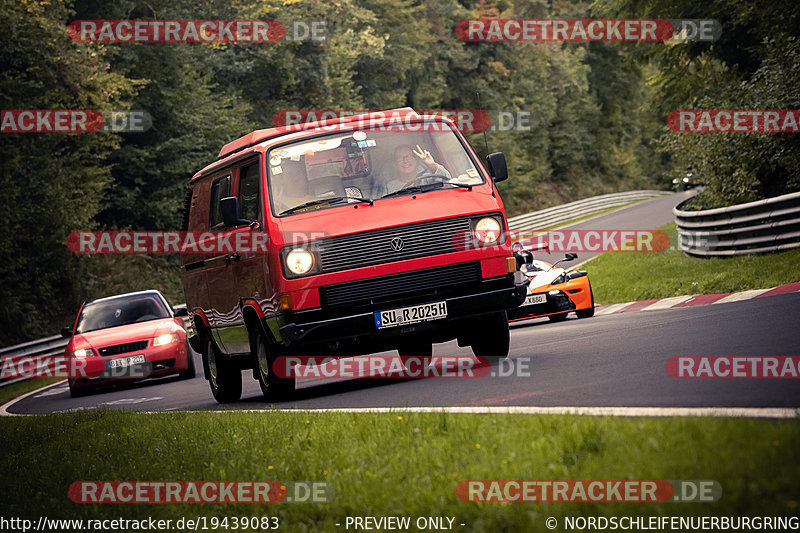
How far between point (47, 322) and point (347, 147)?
24137mm

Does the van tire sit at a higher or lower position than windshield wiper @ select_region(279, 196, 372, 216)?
lower

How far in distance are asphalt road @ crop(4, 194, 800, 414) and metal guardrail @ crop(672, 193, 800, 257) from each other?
455 cm

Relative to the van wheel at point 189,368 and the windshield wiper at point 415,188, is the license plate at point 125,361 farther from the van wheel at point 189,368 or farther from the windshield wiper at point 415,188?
the windshield wiper at point 415,188

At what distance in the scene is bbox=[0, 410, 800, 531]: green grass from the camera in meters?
5.00

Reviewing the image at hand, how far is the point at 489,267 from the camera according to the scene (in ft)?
35.7

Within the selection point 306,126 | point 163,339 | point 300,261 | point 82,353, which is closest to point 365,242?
point 300,261

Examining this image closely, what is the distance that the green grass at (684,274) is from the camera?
18297 mm

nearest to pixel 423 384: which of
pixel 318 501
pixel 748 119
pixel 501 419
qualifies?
pixel 501 419

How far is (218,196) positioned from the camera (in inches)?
501

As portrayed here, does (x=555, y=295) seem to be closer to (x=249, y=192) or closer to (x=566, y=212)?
(x=249, y=192)

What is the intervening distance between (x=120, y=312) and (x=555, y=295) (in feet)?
24.6

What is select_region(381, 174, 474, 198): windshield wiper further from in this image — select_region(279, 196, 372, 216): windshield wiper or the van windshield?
select_region(279, 196, 372, 216): windshield wiper

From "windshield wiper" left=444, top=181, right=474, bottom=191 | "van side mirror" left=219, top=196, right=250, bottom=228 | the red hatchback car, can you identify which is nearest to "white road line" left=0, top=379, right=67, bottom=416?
the red hatchback car

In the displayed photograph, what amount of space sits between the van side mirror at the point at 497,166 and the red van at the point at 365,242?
0.02 meters
